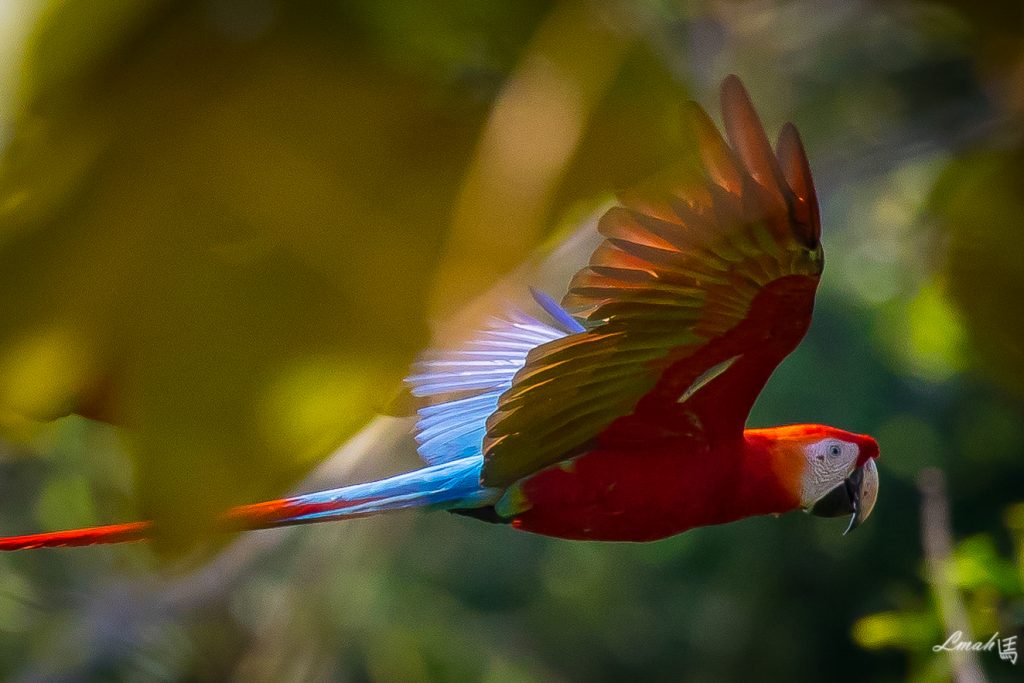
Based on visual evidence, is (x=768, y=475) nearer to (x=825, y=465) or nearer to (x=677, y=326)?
(x=825, y=465)

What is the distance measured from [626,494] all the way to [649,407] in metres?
0.06

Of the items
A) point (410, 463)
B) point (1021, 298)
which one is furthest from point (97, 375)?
point (410, 463)

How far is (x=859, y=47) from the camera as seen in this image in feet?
4.00

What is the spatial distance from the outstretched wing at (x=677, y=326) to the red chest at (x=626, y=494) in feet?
0.05

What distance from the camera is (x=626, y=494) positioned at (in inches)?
26.6

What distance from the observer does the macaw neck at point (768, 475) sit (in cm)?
70

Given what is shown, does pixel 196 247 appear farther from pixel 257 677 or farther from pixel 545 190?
pixel 257 677

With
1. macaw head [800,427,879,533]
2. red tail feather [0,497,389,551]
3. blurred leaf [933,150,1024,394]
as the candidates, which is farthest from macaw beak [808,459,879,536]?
red tail feather [0,497,389,551]

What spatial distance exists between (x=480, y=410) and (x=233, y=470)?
1.70ft

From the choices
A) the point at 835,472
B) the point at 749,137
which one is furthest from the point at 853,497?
the point at 749,137
